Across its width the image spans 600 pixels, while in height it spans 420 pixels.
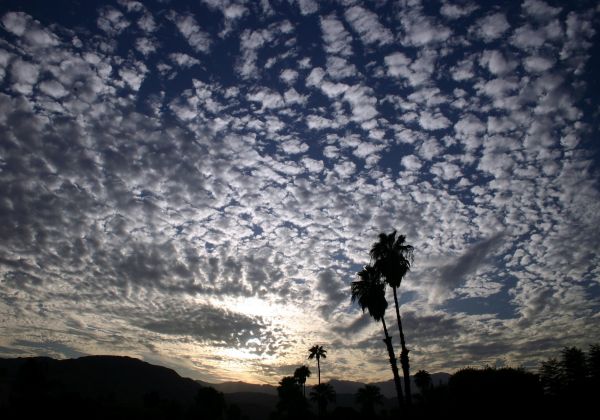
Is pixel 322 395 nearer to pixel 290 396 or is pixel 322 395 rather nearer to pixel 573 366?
pixel 290 396

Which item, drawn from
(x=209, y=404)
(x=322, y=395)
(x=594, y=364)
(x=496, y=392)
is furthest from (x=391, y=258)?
(x=209, y=404)

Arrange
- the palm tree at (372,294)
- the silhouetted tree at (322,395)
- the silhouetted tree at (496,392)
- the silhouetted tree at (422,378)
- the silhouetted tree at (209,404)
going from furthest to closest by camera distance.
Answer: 1. the silhouetted tree at (209,404)
2. the silhouetted tree at (422,378)
3. the silhouetted tree at (322,395)
4. the palm tree at (372,294)
5. the silhouetted tree at (496,392)

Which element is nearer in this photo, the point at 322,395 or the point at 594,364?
the point at 594,364

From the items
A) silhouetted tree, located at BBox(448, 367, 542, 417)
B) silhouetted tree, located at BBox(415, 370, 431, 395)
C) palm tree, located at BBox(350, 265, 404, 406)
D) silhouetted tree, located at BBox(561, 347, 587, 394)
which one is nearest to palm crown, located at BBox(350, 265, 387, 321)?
palm tree, located at BBox(350, 265, 404, 406)

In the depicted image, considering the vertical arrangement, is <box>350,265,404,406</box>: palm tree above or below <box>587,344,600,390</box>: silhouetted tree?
above

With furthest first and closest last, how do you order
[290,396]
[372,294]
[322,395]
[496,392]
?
[290,396]
[322,395]
[372,294]
[496,392]

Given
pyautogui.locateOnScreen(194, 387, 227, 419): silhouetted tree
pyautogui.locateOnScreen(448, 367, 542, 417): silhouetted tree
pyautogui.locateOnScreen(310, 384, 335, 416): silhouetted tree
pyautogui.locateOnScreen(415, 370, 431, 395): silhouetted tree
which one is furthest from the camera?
pyautogui.locateOnScreen(194, 387, 227, 419): silhouetted tree

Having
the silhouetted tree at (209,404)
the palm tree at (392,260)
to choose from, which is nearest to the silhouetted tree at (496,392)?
the palm tree at (392,260)

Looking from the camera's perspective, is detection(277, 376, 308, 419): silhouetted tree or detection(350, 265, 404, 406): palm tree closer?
detection(350, 265, 404, 406): palm tree

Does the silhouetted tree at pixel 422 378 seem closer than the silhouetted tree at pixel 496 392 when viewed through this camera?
No

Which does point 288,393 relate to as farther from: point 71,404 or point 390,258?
point 390,258

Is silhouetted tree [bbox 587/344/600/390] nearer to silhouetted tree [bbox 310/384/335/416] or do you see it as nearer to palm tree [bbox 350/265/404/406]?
palm tree [bbox 350/265/404/406]

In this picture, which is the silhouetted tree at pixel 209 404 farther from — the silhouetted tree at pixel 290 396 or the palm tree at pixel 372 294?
the palm tree at pixel 372 294

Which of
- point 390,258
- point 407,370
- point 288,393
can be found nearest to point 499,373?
point 407,370
